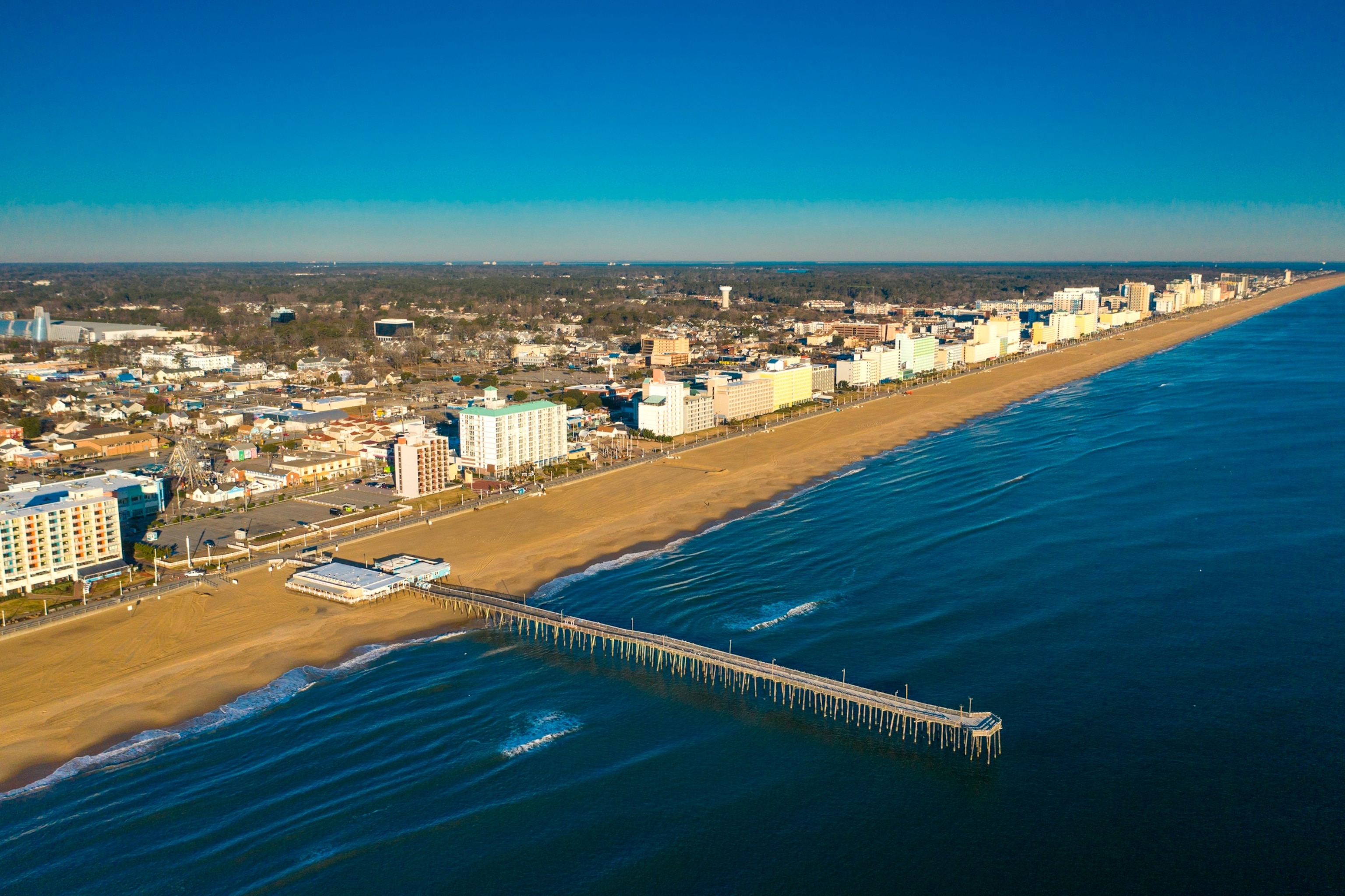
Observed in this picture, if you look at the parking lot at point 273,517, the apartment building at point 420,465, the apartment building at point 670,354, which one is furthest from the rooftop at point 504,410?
the apartment building at point 670,354

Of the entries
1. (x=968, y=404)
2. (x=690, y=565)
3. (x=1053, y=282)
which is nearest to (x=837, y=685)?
(x=690, y=565)

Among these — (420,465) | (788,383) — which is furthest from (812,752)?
(788,383)

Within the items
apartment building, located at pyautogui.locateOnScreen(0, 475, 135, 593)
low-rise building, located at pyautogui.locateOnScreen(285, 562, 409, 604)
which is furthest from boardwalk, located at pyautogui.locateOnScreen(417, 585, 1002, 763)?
apartment building, located at pyautogui.locateOnScreen(0, 475, 135, 593)

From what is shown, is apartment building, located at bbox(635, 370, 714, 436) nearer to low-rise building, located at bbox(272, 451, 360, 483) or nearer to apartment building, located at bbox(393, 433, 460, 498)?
apartment building, located at bbox(393, 433, 460, 498)

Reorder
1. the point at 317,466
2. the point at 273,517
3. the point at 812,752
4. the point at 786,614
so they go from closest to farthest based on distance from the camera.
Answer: the point at 812,752 < the point at 786,614 < the point at 273,517 < the point at 317,466

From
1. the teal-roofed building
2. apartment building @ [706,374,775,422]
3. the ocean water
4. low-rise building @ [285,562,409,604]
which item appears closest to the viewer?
the ocean water

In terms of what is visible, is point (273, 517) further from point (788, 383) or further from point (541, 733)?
point (788, 383)
